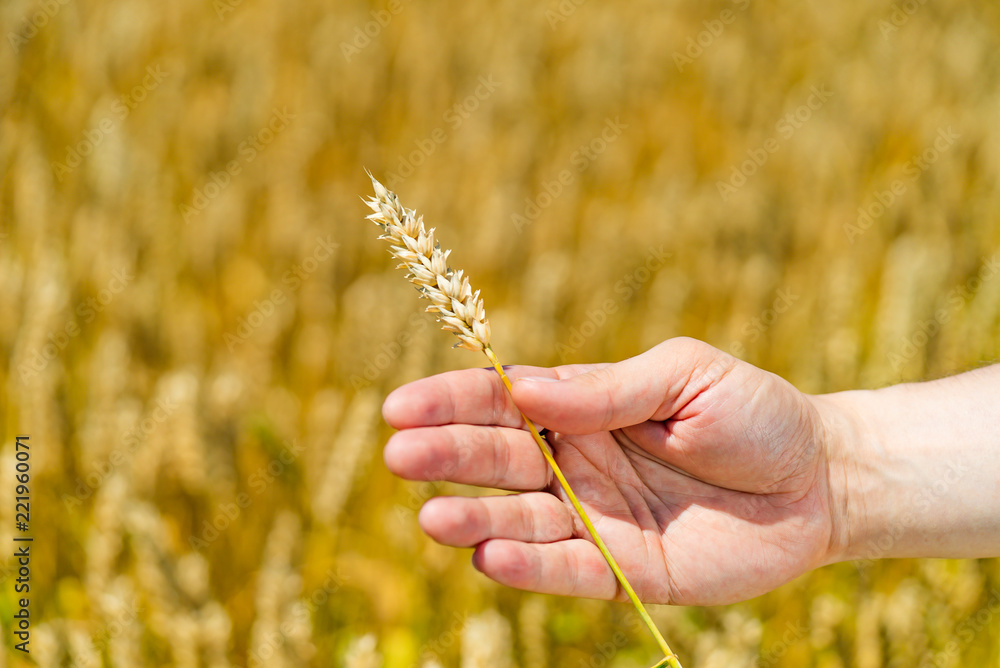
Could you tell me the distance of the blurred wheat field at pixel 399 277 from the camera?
4.07ft

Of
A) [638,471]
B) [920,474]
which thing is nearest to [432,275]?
[638,471]

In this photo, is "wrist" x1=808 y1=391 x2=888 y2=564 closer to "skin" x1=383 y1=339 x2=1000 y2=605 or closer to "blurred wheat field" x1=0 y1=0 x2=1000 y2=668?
"skin" x1=383 y1=339 x2=1000 y2=605

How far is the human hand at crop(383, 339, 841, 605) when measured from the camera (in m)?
0.90

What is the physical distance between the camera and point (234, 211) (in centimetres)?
185

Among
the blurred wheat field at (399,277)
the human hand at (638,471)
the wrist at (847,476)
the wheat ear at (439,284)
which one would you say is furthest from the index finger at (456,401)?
the wrist at (847,476)

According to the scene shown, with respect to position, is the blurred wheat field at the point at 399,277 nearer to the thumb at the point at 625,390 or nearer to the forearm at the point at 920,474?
the forearm at the point at 920,474

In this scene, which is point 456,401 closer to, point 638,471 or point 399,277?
point 638,471

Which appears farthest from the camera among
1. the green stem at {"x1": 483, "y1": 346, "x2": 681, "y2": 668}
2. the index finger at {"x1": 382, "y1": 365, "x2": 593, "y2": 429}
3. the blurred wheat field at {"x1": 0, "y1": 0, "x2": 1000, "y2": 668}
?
the blurred wheat field at {"x1": 0, "y1": 0, "x2": 1000, "y2": 668}

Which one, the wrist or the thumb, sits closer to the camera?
the thumb

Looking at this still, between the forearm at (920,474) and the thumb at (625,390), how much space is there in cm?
36

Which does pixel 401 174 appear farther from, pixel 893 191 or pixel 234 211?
pixel 893 191

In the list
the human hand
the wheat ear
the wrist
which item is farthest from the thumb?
the wrist

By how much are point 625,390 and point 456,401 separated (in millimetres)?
235

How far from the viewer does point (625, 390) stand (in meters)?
0.99
